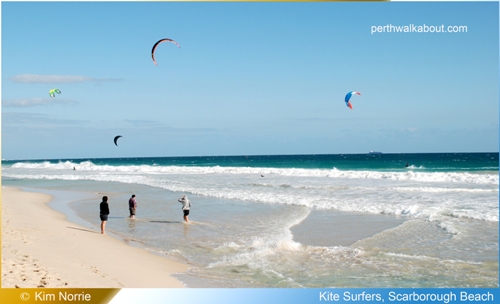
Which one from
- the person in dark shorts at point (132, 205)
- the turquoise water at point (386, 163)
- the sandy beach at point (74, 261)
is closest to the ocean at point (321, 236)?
the person in dark shorts at point (132, 205)

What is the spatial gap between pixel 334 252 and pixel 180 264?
3.36 metres

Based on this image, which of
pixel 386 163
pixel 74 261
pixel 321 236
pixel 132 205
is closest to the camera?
pixel 74 261

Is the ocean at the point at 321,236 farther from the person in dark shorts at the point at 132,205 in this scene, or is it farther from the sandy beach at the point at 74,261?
the sandy beach at the point at 74,261

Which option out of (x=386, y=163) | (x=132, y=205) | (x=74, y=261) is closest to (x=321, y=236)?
(x=74, y=261)

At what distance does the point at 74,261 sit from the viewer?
7.97m

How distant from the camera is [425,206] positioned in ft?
51.8

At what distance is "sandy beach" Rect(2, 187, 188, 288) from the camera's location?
6605mm

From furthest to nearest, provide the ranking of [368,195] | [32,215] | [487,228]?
[368,195]
[32,215]
[487,228]

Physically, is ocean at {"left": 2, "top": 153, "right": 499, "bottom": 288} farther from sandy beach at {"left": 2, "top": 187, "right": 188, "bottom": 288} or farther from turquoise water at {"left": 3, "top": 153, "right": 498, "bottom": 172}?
turquoise water at {"left": 3, "top": 153, "right": 498, "bottom": 172}

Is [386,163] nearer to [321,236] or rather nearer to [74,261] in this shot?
[321,236]

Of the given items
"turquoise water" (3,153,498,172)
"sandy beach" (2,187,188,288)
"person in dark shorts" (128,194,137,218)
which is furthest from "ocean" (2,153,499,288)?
"turquoise water" (3,153,498,172)

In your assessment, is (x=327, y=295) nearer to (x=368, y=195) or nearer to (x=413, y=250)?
(x=413, y=250)

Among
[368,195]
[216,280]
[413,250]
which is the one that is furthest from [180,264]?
[368,195]

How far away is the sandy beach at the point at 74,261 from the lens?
661cm
